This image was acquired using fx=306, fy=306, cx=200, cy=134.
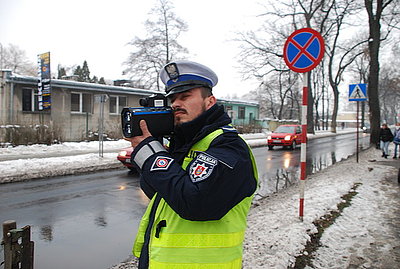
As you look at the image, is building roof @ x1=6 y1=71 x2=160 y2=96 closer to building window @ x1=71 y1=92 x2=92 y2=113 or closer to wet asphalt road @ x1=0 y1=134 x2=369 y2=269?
building window @ x1=71 y1=92 x2=92 y2=113

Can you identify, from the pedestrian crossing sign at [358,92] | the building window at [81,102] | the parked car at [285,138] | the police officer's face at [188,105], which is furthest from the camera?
the building window at [81,102]

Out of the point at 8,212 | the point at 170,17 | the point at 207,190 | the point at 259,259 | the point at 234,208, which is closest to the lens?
the point at 207,190

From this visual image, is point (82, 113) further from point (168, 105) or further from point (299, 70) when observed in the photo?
point (168, 105)

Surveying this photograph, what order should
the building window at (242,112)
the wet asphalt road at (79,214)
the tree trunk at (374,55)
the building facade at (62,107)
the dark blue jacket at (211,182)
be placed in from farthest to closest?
the building window at (242,112) → the tree trunk at (374,55) → the building facade at (62,107) → the wet asphalt road at (79,214) → the dark blue jacket at (211,182)

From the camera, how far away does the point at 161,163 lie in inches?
56.1

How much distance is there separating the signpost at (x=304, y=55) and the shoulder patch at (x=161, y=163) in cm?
384

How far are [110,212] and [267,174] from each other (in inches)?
231

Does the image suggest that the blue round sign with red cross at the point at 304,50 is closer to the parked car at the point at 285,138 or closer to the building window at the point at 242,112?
the parked car at the point at 285,138

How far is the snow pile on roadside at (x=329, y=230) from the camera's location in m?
3.53

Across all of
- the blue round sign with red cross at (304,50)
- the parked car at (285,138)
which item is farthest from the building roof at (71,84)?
the blue round sign with red cross at (304,50)

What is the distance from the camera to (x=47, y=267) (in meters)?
3.67

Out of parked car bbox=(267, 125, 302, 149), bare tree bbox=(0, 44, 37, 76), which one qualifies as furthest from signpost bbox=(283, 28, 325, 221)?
bare tree bbox=(0, 44, 37, 76)

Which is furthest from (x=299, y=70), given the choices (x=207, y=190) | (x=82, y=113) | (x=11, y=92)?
(x=82, y=113)

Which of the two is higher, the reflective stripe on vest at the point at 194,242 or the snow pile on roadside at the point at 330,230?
the reflective stripe on vest at the point at 194,242
